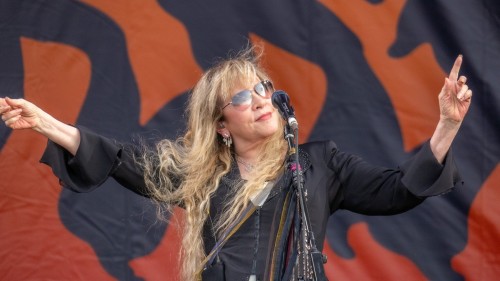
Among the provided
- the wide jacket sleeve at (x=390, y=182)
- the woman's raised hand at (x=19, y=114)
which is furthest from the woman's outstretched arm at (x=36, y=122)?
the wide jacket sleeve at (x=390, y=182)

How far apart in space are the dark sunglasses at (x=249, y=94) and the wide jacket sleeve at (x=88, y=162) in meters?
0.42

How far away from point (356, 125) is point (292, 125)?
126 cm

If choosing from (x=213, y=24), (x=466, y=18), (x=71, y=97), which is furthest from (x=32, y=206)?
(x=466, y=18)

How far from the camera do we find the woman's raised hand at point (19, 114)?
8.25 feet

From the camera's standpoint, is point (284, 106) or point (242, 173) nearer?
point (284, 106)

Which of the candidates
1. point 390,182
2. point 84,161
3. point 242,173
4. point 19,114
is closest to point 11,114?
point 19,114

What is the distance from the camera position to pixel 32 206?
3.55 meters

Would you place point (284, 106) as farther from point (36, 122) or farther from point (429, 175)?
point (36, 122)

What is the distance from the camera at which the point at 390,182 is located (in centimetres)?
254

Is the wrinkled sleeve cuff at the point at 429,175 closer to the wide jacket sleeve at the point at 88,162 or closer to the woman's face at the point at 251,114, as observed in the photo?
the woman's face at the point at 251,114

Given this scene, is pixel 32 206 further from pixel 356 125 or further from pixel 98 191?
pixel 356 125

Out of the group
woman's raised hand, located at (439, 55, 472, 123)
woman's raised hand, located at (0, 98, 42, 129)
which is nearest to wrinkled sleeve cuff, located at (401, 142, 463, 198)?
woman's raised hand, located at (439, 55, 472, 123)

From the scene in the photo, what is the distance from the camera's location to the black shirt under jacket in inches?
97.0

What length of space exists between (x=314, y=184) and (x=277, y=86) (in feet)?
3.07
